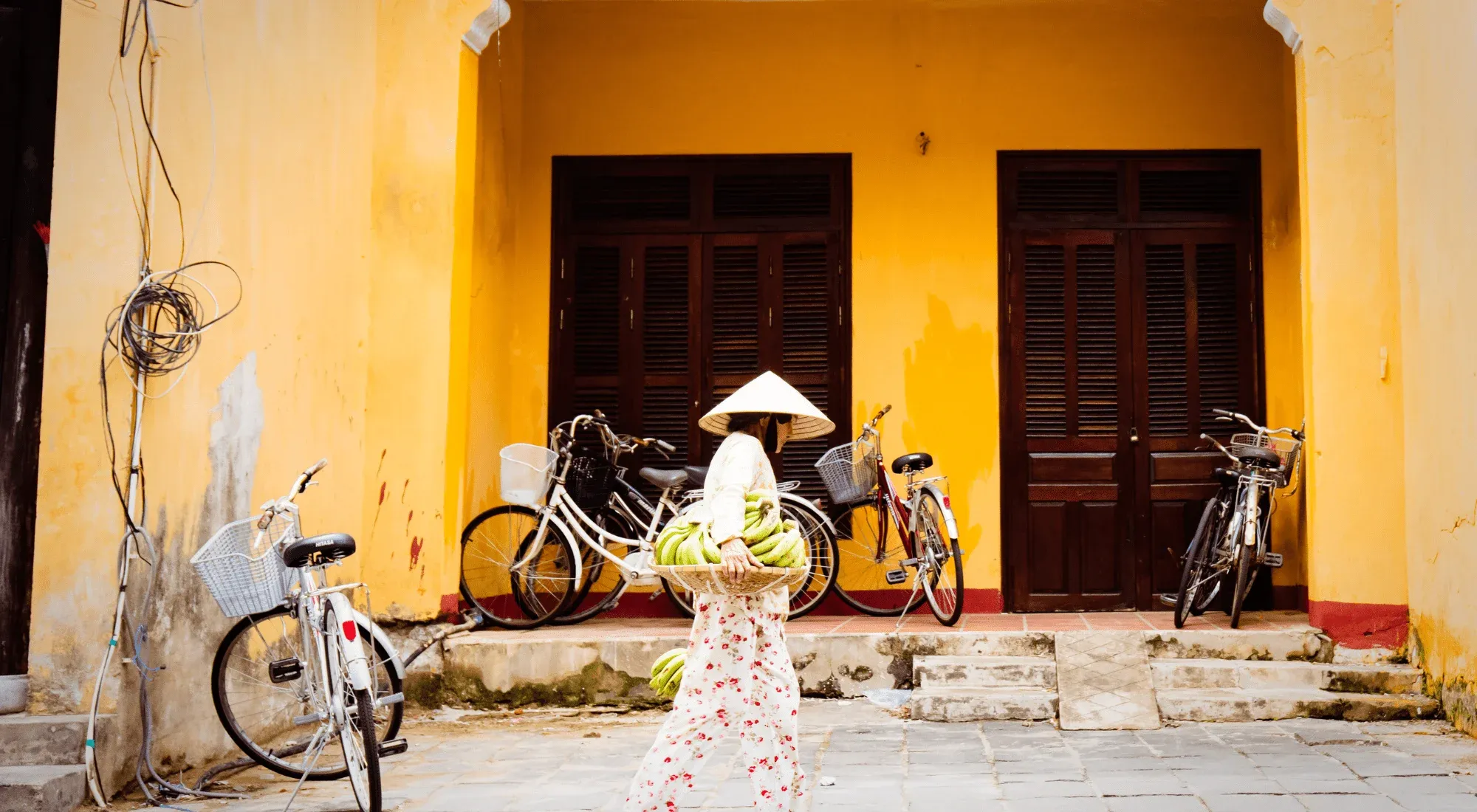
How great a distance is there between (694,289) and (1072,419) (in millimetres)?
2867

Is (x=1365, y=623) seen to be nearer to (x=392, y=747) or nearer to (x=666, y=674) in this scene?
(x=666, y=674)

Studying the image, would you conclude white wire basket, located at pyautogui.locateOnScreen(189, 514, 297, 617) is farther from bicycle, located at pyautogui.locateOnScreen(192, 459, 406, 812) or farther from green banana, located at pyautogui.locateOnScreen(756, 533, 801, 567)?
green banana, located at pyautogui.locateOnScreen(756, 533, 801, 567)

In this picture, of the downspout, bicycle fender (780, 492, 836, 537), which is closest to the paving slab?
bicycle fender (780, 492, 836, 537)

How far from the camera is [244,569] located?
5.20 meters

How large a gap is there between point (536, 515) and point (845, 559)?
2.25 meters

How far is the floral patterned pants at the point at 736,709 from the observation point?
13.8 feet

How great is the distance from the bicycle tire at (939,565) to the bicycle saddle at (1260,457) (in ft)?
5.91

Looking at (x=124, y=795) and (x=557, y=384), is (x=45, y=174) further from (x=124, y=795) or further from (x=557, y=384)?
(x=557, y=384)

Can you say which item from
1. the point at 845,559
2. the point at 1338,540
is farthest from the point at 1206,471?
the point at 845,559

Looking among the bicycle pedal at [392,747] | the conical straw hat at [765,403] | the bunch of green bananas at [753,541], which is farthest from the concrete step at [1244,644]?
the bicycle pedal at [392,747]

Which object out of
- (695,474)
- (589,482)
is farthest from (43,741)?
(695,474)

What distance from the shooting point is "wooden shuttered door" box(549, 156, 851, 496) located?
9.12 metres

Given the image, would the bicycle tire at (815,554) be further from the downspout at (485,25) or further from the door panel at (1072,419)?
the downspout at (485,25)

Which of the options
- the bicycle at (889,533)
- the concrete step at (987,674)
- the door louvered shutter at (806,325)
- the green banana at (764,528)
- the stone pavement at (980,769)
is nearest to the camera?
the green banana at (764,528)
